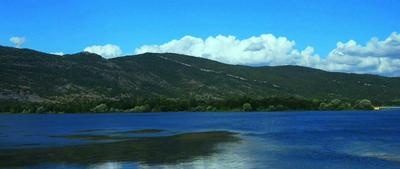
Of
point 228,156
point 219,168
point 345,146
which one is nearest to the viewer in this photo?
point 219,168

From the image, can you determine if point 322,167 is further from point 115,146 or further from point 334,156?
point 115,146

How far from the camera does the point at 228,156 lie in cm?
5816

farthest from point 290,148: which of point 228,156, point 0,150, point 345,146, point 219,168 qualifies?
point 0,150

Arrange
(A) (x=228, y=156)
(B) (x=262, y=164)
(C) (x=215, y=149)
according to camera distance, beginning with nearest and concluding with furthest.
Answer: (B) (x=262, y=164) < (A) (x=228, y=156) < (C) (x=215, y=149)

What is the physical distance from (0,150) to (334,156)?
38.6 meters

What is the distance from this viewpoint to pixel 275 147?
6931cm

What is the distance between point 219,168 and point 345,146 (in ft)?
92.1

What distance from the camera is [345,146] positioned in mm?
71000

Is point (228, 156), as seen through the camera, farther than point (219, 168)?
Yes

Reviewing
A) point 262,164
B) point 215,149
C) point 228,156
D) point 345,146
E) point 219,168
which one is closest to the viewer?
point 219,168

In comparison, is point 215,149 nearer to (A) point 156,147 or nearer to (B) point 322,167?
(A) point 156,147

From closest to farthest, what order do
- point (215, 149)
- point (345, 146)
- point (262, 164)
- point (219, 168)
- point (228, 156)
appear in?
point (219, 168)
point (262, 164)
point (228, 156)
point (215, 149)
point (345, 146)

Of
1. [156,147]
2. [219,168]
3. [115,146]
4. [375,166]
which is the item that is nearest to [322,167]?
[375,166]

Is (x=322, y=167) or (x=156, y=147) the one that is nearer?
(x=322, y=167)
